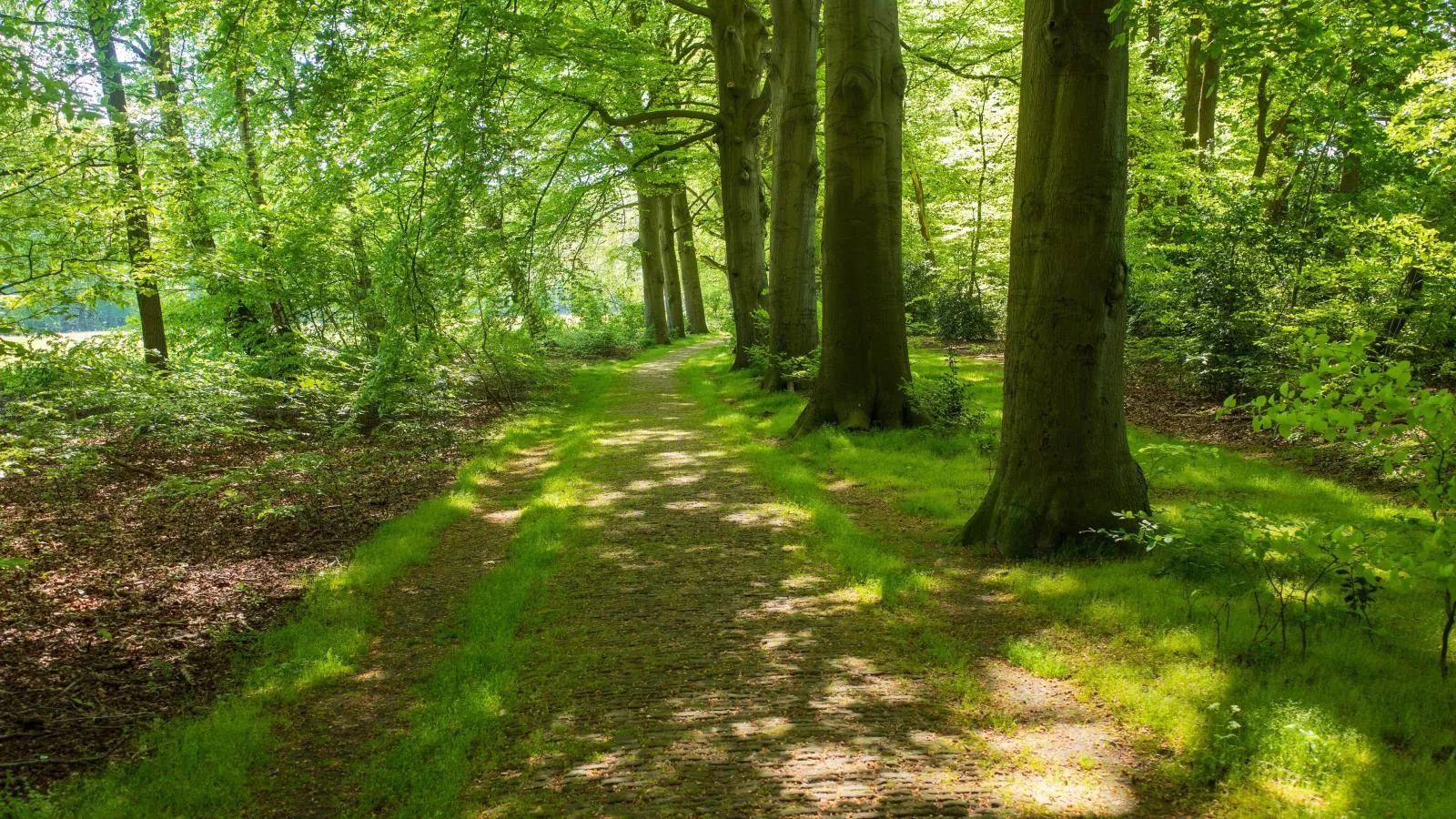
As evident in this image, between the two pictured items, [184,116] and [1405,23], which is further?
[184,116]

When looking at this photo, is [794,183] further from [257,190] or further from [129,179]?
[257,190]

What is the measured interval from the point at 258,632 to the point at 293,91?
602 centimetres

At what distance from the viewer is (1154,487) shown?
26.0 ft

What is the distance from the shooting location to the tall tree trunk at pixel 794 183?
1261cm

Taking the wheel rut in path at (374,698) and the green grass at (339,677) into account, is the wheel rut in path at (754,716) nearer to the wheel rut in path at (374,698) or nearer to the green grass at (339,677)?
the green grass at (339,677)

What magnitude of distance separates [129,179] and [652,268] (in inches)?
837

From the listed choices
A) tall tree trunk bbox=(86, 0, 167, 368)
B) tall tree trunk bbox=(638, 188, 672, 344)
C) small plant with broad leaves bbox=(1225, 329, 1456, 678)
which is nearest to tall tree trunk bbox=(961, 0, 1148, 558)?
small plant with broad leaves bbox=(1225, 329, 1456, 678)

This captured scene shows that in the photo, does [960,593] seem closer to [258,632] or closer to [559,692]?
[559,692]

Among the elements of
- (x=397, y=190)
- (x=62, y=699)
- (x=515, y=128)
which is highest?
(x=515, y=128)

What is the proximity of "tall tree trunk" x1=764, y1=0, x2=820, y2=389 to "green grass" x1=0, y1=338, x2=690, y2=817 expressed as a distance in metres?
7.64

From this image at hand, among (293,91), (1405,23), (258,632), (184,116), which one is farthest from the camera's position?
(184,116)

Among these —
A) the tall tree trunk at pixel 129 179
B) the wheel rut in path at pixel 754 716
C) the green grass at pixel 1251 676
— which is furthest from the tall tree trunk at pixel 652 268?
the green grass at pixel 1251 676

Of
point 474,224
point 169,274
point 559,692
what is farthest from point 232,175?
point 559,692

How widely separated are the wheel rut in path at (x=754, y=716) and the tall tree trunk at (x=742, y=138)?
1199 cm
